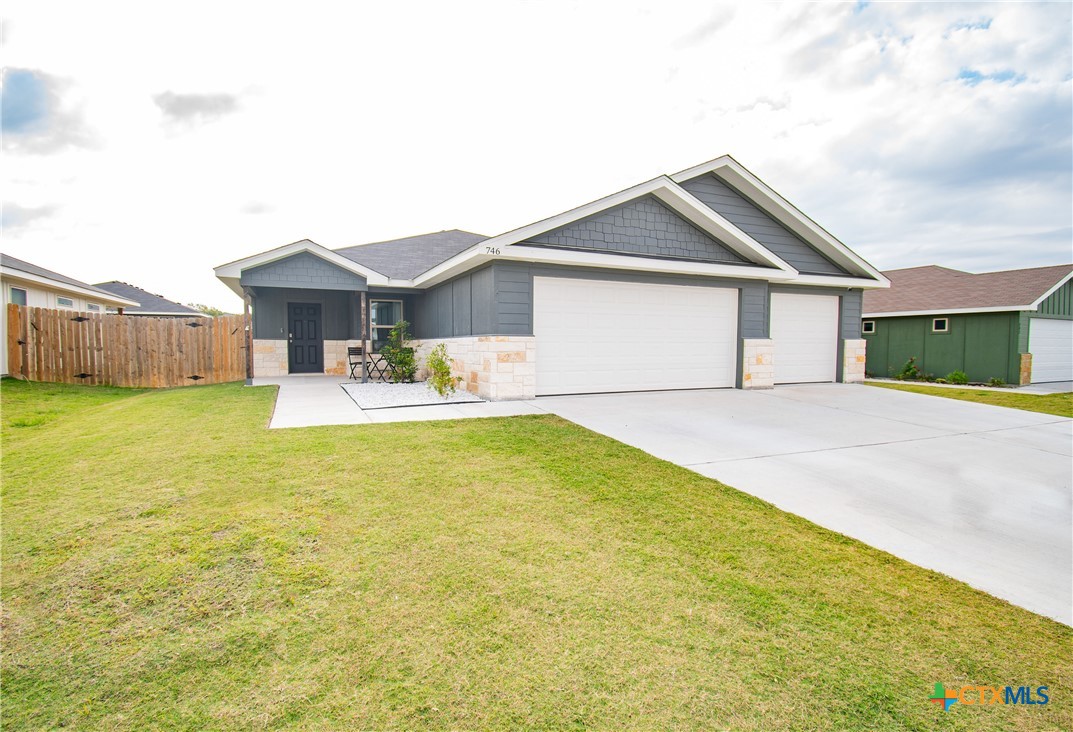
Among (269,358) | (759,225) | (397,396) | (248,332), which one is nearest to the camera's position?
(397,396)

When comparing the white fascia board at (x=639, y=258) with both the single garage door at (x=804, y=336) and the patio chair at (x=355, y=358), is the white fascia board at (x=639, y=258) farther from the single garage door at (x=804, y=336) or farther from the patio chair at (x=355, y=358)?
the patio chair at (x=355, y=358)

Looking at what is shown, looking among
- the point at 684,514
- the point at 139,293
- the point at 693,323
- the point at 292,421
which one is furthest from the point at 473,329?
the point at 139,293

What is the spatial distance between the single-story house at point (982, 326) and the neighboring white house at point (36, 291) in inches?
1010

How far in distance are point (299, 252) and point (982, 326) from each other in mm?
20152

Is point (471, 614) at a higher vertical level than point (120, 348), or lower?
lower

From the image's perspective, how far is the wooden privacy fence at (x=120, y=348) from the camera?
1184 cm

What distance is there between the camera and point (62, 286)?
50.2 feet

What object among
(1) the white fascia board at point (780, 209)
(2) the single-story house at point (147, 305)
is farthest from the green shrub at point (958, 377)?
(2) the single-story house at point (147, 305)

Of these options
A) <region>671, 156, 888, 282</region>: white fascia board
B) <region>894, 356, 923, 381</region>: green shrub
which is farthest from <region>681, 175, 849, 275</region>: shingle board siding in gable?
<region>894, 356, 923, 381</region>: green shrub

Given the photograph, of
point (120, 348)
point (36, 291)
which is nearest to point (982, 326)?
point (120, 348)

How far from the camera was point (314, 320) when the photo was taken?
49.3 ft

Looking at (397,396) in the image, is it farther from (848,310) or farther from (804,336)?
(848,310)

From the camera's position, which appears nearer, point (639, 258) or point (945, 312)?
point (639, 258)

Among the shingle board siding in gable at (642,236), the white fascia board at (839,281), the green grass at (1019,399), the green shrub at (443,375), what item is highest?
the shingle board siding in gable at (642,236)
